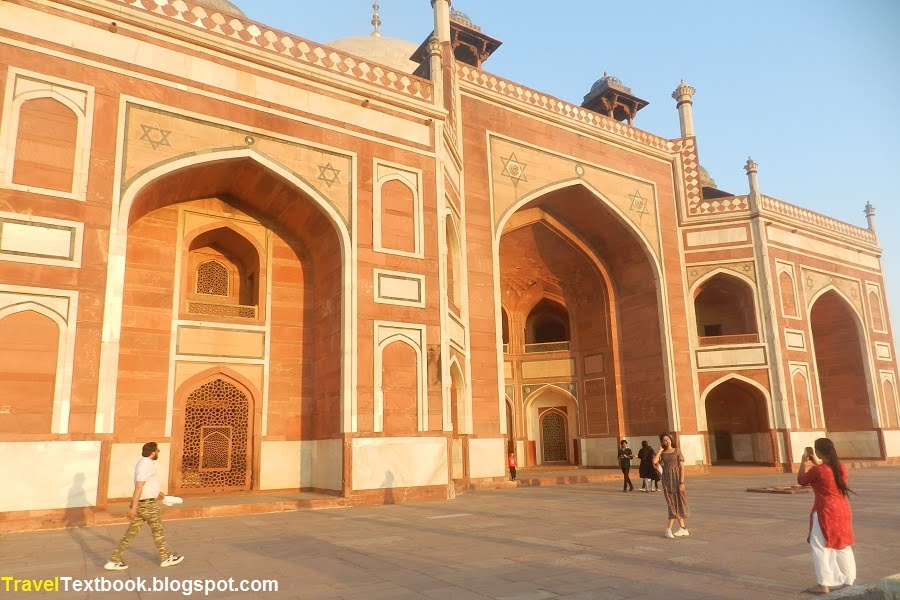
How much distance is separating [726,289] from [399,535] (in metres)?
15.8

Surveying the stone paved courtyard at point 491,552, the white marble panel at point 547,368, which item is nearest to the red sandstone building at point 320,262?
the white marble panel at point 547,368

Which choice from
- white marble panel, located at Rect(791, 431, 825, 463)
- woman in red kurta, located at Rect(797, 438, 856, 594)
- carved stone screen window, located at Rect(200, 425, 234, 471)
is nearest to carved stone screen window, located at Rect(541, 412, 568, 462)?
white marble panel, located at Rect(791, 431, 825, 463)

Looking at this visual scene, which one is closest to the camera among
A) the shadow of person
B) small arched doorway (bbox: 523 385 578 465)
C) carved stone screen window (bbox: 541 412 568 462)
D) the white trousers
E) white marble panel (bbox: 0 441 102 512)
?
the white trousers

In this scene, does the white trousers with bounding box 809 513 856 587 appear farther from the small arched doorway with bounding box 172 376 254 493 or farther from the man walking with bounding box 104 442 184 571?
the small arched doorway with bounding box 172 376 254 493

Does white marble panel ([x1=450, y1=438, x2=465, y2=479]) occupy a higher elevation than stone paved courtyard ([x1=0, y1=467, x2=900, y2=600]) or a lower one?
higher

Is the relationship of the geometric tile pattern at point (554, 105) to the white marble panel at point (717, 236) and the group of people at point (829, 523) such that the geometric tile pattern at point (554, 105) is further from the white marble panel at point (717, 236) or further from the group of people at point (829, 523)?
the group of people at point (829, 523)

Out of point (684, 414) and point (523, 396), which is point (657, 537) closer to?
point (684, 414)

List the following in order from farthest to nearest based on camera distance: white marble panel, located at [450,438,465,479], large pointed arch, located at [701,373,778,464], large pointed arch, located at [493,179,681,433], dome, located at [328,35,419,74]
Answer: dome, located at [328,35,419,74] < large pointed arch, located at [701,373,778,464] < large pointed arch, located at [493,179,681,433] < white marble panel, located at [450,438,465,479]

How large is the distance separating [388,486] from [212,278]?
5.23m

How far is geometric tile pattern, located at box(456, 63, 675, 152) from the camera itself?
1493 centimetres

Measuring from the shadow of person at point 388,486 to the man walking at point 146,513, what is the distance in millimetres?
5022

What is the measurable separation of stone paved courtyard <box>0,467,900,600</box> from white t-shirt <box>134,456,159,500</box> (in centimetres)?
56

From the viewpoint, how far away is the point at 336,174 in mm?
10977

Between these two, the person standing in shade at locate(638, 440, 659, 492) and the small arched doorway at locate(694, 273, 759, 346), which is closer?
the person standing in shade at locate(638, 440, 659, 492)
